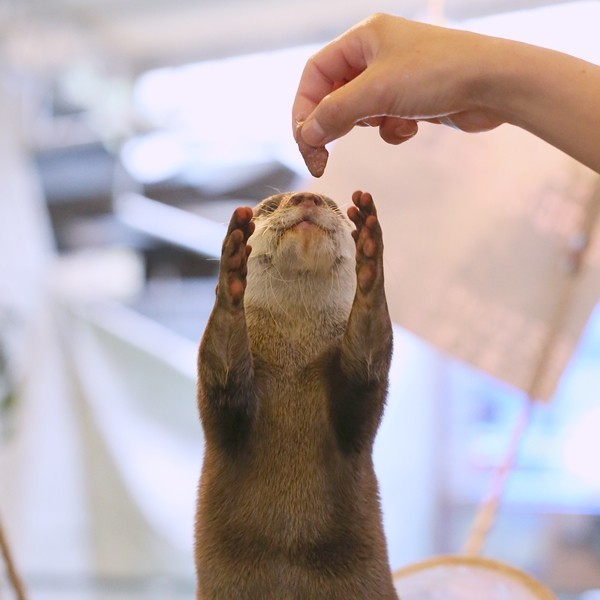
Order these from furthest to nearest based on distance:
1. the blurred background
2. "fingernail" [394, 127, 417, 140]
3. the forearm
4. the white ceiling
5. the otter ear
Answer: the blurred background, the white ceiling, the otter ear, "fingernail" [394, 127, 417, 140], the forearm

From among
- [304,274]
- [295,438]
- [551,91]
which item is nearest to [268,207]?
[304,274]

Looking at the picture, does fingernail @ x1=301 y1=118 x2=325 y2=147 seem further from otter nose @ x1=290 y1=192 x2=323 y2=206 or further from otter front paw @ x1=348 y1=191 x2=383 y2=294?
otter nose @ x1=290 y1=192 x2=323 y2=206

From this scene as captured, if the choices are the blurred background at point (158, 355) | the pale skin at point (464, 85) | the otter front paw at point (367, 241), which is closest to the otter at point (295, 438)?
the otter front paw at point (367, 241)

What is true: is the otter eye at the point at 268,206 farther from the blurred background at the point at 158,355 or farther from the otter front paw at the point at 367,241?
the blurred background at the point at 158,355

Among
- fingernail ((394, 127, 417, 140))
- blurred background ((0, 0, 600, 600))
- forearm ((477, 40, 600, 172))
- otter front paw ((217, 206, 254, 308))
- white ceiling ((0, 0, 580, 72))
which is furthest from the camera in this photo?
blurred background ((0, 0, 600, 600))

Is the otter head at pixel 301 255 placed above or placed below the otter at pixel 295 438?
above

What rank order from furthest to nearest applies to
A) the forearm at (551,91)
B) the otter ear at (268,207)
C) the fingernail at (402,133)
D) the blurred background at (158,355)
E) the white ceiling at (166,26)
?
the blurred background at (158,355) → the white ceiling at (166,26) → the otter ear at (268,207) → the fingernail at (402,133) → the forearm at (551,91)

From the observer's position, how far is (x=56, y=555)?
3264 mm

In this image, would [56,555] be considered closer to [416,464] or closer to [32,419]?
[32,419]

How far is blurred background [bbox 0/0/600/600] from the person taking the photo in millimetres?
2963

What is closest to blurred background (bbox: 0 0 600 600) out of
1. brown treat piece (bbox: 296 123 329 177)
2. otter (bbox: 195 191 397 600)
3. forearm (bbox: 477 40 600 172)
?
otter (bbox: 195 191 397 600)

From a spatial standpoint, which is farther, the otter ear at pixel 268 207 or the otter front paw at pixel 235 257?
the otter ear at pixel 268 207

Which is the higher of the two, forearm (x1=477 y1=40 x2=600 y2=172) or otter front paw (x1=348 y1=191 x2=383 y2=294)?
forearm (x1=477 y1=40 x2=600 y2=172)

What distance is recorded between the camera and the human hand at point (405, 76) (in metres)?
0.80
